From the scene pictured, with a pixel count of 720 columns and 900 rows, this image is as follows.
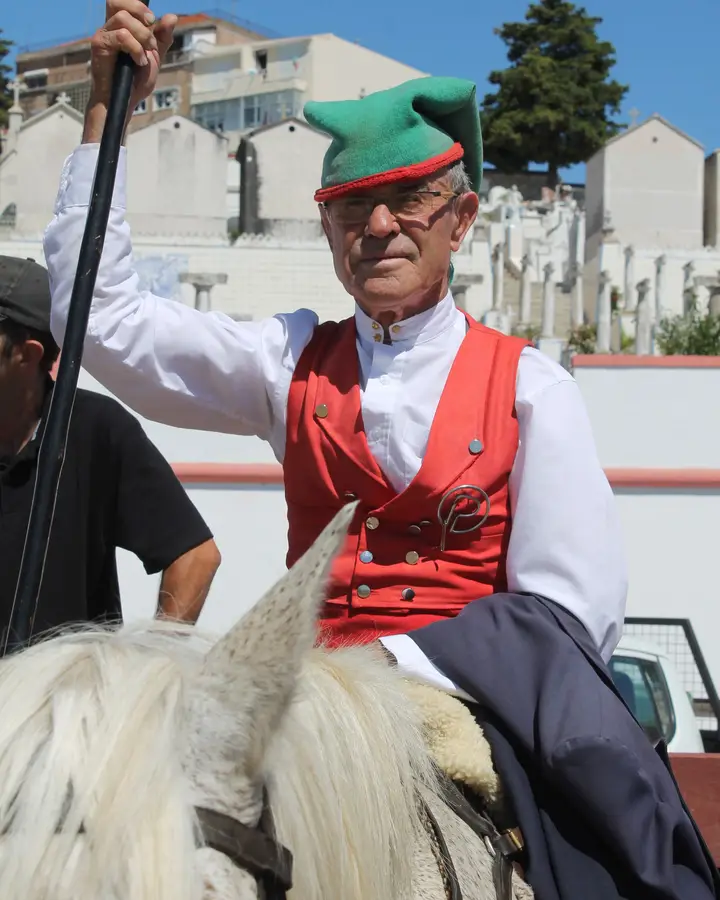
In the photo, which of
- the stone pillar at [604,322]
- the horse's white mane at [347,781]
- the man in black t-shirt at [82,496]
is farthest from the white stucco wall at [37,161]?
the horse's white mane at [347,781]

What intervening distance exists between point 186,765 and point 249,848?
103 millimetres

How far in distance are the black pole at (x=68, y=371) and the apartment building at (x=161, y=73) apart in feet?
190

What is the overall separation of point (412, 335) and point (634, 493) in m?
6.57

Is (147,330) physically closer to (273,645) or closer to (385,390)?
(385,390)

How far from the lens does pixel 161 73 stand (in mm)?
60375

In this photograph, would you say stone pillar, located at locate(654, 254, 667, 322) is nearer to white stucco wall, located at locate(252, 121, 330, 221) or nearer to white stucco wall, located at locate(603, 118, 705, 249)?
white stucco wall, located at locate(603, 118, 705, 249)

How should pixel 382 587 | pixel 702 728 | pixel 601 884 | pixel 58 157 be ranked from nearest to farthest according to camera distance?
1. pixel 601 884
2. pixel 382 587
3. pixel 702 728
4. pixel 58 157

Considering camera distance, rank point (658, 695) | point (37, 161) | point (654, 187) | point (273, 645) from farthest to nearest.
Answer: point (654, 187), point (37, 161), point (658, 695), point (273, 645)

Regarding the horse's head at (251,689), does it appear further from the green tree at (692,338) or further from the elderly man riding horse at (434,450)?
the green tree at (692,338)

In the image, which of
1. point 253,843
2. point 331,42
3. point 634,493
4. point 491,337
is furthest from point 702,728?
point 331,42

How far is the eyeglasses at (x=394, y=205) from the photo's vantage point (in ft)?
6.88

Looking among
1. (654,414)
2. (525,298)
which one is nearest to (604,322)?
(525,298)

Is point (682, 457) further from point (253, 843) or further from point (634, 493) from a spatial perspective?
point (253, 843)

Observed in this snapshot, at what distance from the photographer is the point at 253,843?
1239mm
